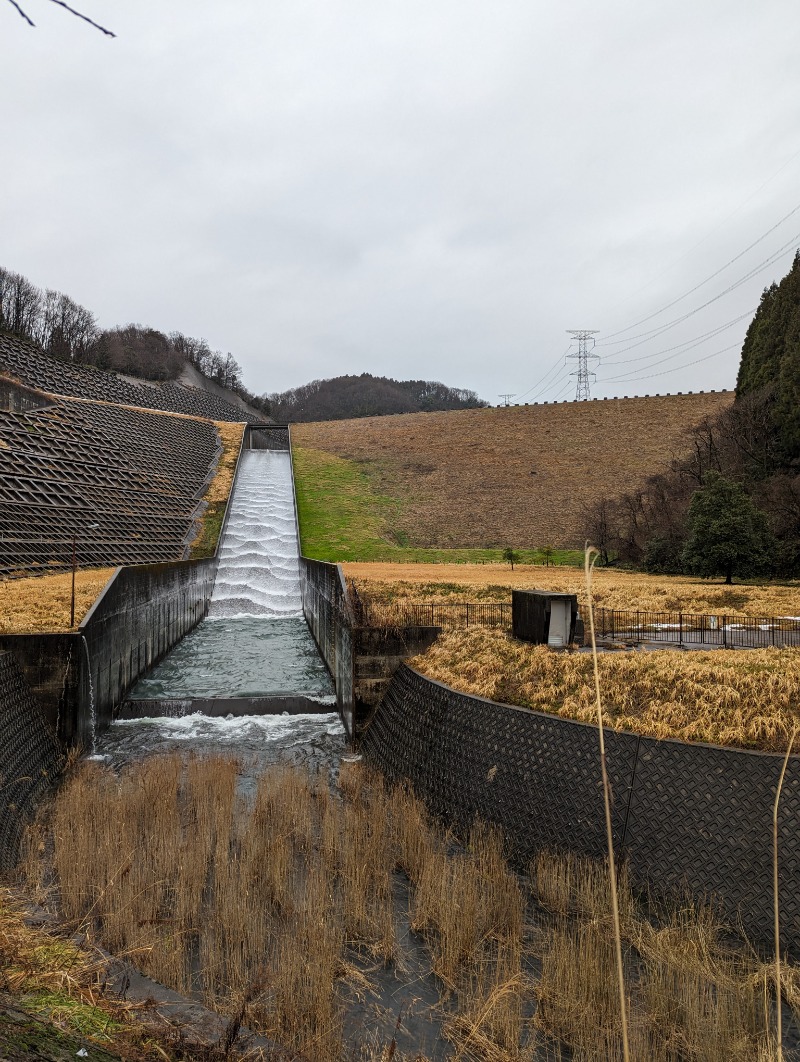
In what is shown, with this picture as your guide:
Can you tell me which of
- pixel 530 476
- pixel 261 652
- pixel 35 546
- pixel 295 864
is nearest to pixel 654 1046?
pixel 295 864

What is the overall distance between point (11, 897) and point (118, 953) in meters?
1.16

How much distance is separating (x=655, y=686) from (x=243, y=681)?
10.4 meters

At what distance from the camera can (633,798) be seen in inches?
265

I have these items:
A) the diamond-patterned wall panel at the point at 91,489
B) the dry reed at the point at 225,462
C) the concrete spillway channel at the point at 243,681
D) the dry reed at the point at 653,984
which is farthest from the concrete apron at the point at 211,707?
the dry reed at the point at 225,462

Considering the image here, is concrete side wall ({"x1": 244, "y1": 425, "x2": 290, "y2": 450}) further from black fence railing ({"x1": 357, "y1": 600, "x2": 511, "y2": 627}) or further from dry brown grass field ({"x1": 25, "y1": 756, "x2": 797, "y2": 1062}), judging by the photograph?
dry brown grass field ({"x1": 25, "y1": 756, "x2": 797, "y2": 1062})

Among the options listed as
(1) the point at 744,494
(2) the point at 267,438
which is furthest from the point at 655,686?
(2) the point at 267,438

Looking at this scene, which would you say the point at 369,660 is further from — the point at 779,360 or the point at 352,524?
the point at 779,360

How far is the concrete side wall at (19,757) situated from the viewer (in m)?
7.22

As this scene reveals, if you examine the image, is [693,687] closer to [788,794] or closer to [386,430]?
[788,794]

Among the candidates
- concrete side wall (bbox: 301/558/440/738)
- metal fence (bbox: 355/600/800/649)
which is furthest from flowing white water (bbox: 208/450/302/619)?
concrete side wall (bbox: 301/558/440/738)

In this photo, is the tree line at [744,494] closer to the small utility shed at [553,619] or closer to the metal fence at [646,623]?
the metal fence at [646,623]

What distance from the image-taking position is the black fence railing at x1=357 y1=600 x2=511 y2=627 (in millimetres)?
12445

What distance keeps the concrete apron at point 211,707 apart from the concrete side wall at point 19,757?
120 inches

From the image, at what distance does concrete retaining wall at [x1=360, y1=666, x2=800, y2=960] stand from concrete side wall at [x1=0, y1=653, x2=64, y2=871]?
190 inches
